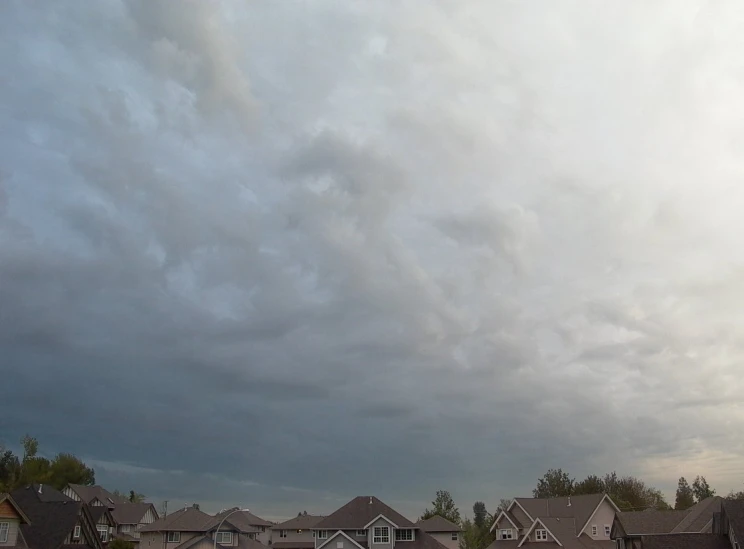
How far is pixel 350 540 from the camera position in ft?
257

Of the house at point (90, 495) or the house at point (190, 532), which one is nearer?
the house at point (190, 532)

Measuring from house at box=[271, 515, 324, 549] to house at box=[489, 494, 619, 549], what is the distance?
3419 cm

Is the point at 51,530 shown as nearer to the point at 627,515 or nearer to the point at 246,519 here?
the point at 246,519

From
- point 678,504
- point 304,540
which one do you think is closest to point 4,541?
point 304,540

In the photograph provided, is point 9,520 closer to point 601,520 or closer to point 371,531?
point 371,531

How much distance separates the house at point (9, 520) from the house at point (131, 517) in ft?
223

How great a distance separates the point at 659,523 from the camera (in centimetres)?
8575

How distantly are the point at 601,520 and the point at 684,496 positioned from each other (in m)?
109

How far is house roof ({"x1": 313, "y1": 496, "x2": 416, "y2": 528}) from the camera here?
8162 centimetres

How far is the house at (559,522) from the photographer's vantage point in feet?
290

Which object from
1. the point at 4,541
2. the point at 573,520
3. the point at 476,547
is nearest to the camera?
the point at 4,541

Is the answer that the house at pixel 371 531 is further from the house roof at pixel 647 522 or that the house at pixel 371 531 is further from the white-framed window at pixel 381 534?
the house roof at pixel 647 522

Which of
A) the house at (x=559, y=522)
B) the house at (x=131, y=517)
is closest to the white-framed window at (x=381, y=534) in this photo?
the house at (x=559, y=522)

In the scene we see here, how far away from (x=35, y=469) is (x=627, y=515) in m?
131
